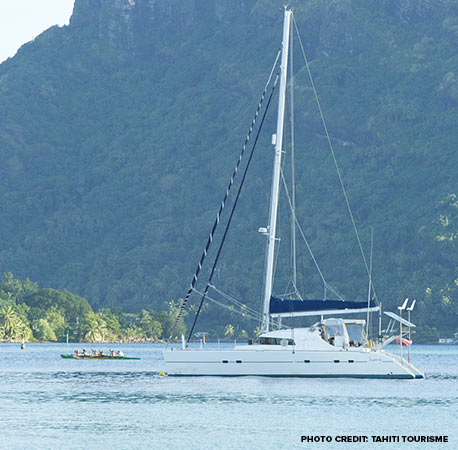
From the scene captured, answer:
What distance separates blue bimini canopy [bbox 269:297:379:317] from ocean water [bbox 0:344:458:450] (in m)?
4.20

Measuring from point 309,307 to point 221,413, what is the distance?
16.1 m

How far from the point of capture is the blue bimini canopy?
66062mm

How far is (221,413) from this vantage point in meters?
52.7

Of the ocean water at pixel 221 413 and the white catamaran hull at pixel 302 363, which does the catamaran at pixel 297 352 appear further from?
the ocean water at pixel 221 413

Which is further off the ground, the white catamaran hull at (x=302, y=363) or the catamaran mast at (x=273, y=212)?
the catamaran mast at (x=273, y=212)

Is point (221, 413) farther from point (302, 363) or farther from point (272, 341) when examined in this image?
point (302, 363)

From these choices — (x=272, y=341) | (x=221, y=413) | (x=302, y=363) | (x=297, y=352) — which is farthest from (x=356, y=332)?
(x=221, y=413)

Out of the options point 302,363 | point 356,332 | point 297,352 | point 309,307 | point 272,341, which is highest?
point 309,307

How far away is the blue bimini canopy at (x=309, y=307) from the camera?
6606 cm

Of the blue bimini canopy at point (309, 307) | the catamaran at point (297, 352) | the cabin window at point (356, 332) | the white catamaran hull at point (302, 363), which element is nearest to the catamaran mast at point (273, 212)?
the catamaran at point (297, 352)

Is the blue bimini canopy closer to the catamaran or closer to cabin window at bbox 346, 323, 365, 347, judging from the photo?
the catamaran

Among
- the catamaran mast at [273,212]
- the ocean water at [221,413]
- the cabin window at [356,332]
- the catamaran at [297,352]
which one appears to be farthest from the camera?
the cabin window at [356,332]

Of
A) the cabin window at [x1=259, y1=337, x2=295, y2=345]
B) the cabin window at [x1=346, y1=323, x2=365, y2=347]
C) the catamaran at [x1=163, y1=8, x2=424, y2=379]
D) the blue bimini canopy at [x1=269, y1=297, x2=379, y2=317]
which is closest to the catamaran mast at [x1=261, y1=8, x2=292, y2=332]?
the catamaran at [x1=163, y1=8, x2=424, y2=379]

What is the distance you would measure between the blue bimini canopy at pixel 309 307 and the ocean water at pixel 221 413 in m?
4.20
